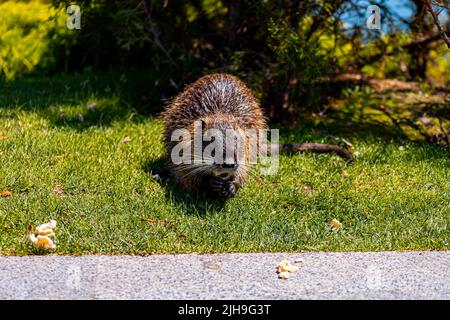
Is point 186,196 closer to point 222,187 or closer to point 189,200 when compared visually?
point 189,200

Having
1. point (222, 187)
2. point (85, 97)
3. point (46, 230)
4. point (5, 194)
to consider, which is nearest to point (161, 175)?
point (222, 187)

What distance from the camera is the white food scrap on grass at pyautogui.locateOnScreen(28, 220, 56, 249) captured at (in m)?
4.59

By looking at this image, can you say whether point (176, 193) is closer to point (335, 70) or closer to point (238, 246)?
point (238, 246)

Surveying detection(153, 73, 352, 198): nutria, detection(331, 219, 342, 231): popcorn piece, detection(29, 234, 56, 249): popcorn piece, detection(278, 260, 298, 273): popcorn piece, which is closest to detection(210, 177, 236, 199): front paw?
detection(153, 73, 352, 198): nutria

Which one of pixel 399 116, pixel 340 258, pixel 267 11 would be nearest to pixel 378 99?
pixel 399 116

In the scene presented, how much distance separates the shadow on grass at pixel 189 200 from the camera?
17.7 ft

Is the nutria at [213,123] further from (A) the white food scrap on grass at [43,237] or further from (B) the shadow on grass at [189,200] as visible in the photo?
(A) the white food scrap on grass at [43,237]

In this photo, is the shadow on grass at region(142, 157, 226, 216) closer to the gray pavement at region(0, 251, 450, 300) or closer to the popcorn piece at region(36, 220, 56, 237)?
the gray pavement at region(0, 251, 450, 300)

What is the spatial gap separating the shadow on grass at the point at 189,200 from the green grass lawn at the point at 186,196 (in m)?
0.01

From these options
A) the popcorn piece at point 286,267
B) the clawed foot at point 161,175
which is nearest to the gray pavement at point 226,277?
the popcorn piece at point 286,267

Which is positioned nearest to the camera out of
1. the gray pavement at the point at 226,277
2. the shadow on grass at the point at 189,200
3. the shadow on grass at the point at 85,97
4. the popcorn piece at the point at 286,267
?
the gray pavement at the point at 226,277

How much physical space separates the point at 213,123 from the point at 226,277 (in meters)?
1.59

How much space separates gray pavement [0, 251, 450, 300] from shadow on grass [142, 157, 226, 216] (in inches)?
28.5

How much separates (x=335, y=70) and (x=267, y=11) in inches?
54.9
